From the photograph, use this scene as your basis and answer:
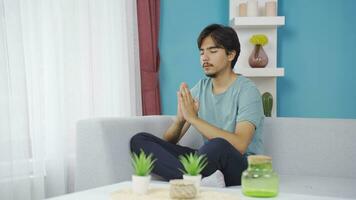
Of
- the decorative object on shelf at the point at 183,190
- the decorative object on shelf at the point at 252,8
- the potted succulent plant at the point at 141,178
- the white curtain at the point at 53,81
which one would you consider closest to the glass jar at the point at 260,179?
the decorative object on shelf at the point at 183,190

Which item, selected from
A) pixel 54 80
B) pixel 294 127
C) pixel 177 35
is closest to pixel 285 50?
pixel 177 35

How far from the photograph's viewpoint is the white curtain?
2.35 m

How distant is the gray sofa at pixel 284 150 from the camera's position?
7.34 ft

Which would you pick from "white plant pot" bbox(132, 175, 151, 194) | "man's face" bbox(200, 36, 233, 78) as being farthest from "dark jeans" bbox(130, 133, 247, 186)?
"white plant pot" bbox(132, 175, 151, 194)

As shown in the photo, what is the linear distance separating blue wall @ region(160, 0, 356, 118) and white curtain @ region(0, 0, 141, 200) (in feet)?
1.67

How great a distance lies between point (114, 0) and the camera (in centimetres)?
320

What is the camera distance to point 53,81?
2.65 metres

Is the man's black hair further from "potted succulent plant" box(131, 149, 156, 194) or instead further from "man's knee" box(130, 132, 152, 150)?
"potted succulent plant" box(131, 149, 156, 194)

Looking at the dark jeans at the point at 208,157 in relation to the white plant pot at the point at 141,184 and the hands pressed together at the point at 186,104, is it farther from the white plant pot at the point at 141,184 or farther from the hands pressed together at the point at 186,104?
the white plant pot at the point at 141,184

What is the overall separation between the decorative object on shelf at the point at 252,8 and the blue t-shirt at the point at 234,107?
1.12 metres

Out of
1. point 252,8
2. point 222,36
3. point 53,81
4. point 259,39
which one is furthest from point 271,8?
point 53,81

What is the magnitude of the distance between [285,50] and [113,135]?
1911 millimetres

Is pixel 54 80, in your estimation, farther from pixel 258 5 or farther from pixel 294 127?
pixel 258 5

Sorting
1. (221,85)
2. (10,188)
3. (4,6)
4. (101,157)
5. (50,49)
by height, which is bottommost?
(10,188)
